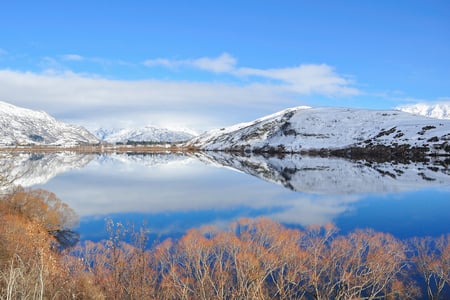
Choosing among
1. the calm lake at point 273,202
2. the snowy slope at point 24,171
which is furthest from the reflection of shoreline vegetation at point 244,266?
the calm lake at point 273,202

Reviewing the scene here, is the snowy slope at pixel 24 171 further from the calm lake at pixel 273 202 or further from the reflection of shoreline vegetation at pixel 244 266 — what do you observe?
the reflection of shoreline vegetation at pixel 244 266

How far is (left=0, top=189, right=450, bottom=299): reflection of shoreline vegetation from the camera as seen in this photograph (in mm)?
15633

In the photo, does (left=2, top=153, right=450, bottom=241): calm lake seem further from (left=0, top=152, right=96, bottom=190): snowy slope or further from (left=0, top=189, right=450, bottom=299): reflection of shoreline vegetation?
(left=0, top=189, right=450, bottom=299): reflection of shoreline vegetation

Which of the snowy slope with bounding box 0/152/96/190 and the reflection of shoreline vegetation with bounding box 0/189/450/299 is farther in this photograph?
the snowy slope with bounding box 0/152/96/190

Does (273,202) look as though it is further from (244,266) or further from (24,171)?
(24,171)

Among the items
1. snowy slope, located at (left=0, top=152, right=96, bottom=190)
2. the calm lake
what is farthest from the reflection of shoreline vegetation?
the calm lake

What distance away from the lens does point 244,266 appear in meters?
Answer: 19.8

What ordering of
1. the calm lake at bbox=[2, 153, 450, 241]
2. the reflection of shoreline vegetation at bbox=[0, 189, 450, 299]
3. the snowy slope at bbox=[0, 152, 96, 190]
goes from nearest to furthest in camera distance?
the reflection of shoreline vegetation at bbox=[0, 189, 450, 299]
the snowy slope at bbox=[0, 152, 96, 190]
the calm lake at bbox=[2, 153, 450, 241]

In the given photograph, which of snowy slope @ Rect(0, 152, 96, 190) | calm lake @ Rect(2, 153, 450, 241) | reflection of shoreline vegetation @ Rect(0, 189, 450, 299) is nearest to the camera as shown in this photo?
reflection of shoreline vegetation @ Rect(0, 189, 450, 299)

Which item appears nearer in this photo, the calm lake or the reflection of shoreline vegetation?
the reflection of shoreline vegetation

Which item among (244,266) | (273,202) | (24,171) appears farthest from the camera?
(24,171)

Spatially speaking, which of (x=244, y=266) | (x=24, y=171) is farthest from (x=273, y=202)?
(x=24, y=171)

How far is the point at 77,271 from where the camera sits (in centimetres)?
1847

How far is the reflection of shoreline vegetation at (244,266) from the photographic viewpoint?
1563 cm
